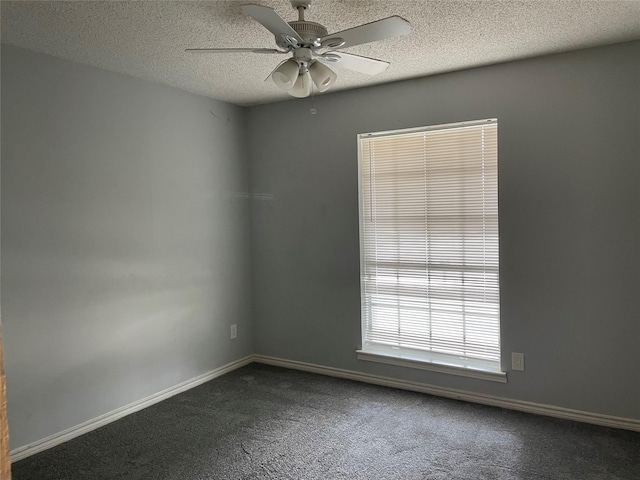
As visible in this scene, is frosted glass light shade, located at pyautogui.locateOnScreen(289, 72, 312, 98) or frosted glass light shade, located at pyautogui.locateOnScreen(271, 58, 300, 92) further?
frosted glass light shade, located at pyautogui.locateOnScreen(289, 72, 312, 98)

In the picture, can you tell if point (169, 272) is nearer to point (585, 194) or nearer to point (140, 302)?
point (140, 302)

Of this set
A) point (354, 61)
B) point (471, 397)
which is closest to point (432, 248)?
point (471, 397)

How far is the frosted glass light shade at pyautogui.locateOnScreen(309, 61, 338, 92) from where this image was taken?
2258 mm

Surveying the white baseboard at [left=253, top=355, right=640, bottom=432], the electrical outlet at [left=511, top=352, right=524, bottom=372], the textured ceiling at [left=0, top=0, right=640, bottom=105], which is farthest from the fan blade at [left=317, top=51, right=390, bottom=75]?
the white baseboard at [left=253, top=355, right=640, bottom=432]

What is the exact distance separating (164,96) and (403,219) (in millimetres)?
2024

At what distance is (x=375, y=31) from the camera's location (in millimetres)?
1901

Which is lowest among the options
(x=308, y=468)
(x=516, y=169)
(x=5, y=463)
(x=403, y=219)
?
(x=308, y=468)

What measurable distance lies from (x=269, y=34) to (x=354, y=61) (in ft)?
1.80

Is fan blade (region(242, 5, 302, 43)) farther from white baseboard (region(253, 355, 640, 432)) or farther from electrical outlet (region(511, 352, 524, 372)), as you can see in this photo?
white baseboard (region(253, 355, 640, 432))

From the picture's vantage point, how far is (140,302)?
11.0ft

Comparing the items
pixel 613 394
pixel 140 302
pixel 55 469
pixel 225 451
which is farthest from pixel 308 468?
pixel 613 394

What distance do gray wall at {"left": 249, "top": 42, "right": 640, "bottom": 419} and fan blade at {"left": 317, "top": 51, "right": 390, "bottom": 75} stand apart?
1145 millimetres

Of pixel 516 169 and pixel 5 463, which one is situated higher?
pixel 516 169

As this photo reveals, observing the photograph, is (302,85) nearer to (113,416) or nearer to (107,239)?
(107,239)
